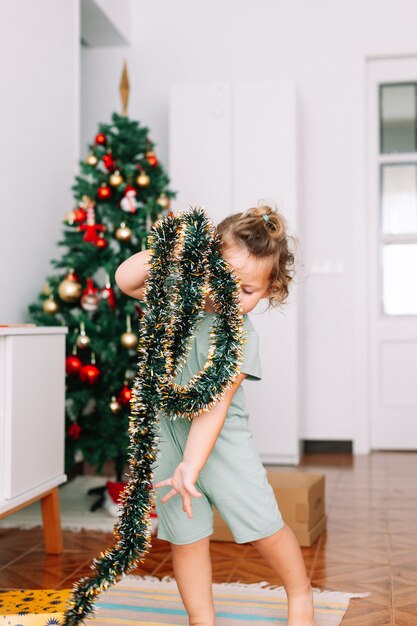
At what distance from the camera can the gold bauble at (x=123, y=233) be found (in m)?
3.43

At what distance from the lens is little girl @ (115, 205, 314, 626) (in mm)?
1753

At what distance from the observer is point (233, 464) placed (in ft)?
6.04

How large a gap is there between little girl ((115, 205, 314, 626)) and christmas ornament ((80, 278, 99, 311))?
1581 mm

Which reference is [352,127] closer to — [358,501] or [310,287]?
[310,287]

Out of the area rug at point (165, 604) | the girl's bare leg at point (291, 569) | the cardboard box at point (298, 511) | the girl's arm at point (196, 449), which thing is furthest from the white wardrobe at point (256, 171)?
the girl's arm at point (196, 449)

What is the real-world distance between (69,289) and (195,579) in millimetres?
1759

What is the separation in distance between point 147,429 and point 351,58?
405 centimetres

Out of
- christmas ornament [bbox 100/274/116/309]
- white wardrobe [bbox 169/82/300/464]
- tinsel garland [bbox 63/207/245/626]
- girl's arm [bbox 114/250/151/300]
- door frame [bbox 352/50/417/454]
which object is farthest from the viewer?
door frame [bbox 352/50/417/454]

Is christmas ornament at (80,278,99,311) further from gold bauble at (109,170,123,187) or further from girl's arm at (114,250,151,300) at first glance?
girl's arm at (114,250,151,300)

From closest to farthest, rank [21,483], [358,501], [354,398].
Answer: [21,483] < [358,501] < [354,398]

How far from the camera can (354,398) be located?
5.04 meters

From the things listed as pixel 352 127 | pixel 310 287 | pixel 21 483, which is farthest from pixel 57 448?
pixel 352 127

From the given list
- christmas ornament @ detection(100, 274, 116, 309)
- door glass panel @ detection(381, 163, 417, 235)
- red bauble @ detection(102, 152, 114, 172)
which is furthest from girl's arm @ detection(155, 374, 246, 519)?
door glass panel @ detection(381, 163, 417, 235)

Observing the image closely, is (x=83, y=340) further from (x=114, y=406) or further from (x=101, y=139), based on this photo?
(x=101, y=139)
